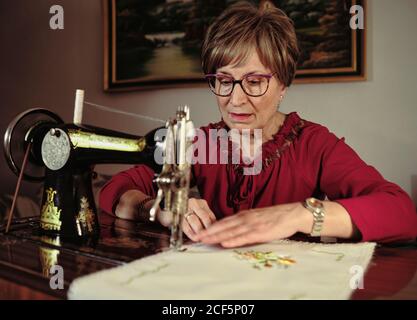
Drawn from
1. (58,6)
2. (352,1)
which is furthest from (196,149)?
(58,6)

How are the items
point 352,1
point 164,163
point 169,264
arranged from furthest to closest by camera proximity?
point 352,1, point 164,163, point 169,264

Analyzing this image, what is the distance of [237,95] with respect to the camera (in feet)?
4.63

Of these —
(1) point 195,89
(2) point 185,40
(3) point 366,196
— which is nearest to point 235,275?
(3) point 366,196

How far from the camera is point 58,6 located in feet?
10.3

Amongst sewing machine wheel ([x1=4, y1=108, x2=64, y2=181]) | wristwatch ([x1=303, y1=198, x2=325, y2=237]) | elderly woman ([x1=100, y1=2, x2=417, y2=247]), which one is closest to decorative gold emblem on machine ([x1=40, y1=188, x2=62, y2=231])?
sewing machine wheel ([x1=4, y1=108, x2=64, y2=181])

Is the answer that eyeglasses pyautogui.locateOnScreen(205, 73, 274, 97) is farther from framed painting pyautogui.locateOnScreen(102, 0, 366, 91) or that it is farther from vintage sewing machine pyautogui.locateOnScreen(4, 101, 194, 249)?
framed painting pyautogui.locateOnScreen(102, 0, 366, 91)

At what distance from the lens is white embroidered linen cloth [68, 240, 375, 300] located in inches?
28.7

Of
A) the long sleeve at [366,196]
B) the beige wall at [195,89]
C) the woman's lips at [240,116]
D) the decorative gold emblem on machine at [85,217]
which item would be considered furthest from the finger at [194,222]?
the beige wall at [195,89]

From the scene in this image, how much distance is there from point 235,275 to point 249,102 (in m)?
0.75

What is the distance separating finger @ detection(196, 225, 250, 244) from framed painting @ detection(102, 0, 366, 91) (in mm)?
1366

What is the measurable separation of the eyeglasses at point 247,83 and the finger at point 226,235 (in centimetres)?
57

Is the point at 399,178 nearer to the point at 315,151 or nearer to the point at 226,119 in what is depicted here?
the point at 315,151

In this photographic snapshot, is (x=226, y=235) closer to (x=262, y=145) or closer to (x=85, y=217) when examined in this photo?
(x=85, y=217)
